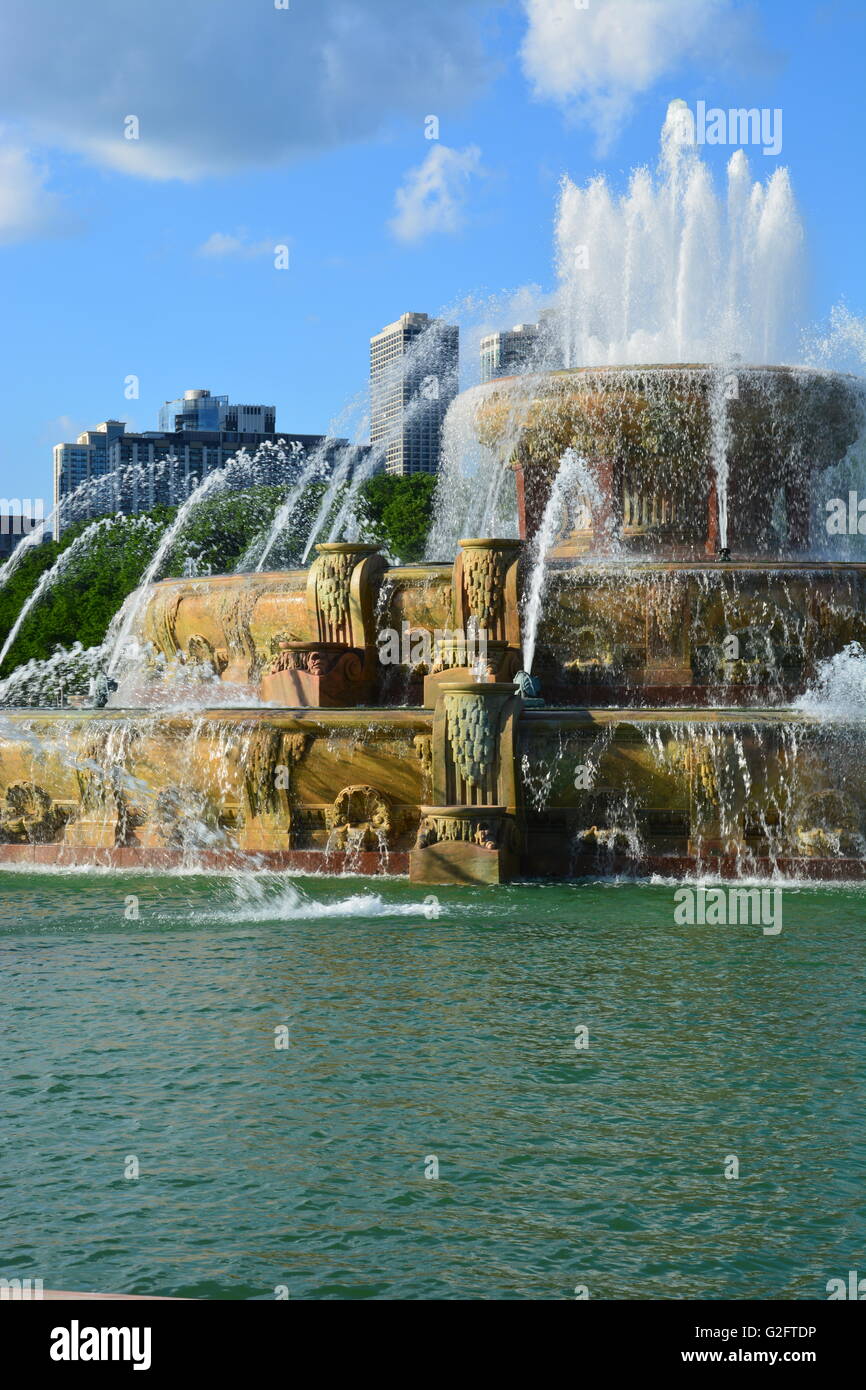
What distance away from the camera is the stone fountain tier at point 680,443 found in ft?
75.7

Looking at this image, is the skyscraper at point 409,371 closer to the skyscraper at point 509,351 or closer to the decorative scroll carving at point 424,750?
the skyscraper at point 509,351

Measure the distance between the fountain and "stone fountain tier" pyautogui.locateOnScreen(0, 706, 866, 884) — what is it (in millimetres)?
27

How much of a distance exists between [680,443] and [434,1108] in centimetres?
1726

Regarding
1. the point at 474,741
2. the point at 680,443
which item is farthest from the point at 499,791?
the point at 680,443

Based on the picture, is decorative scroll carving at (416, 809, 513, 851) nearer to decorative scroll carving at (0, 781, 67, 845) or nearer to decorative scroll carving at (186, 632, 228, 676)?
decorative scroll carving at (0, 781, 67, 845)

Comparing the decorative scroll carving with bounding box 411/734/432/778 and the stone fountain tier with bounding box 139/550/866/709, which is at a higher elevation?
the stone fountain tier with bounding box 139/550/866/709

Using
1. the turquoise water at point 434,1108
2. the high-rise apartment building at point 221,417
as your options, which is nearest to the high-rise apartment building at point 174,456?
the high-rise apartment building at point 221,417

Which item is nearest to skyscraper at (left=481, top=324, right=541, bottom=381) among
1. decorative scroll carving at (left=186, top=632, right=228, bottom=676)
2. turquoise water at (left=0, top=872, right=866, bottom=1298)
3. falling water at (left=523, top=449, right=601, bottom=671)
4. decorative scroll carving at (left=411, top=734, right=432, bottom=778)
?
falling water at (left=523, top=449, right=601, bottom=671)

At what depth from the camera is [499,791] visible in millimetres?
15688

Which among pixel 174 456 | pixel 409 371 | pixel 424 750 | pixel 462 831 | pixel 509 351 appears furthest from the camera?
pixel 174 456

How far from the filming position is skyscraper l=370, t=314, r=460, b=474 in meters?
34.7

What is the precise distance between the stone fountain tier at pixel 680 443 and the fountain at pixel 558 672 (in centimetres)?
4

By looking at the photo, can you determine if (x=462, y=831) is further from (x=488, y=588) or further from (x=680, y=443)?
(x=680, y=443)

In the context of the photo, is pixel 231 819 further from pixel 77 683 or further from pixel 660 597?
pixel 77 683
